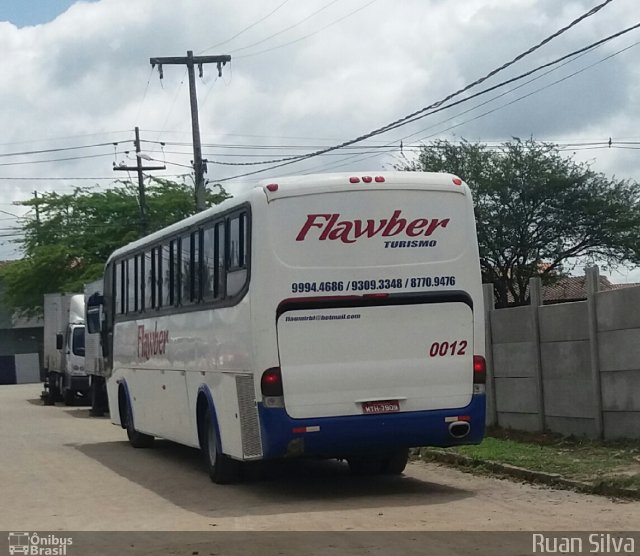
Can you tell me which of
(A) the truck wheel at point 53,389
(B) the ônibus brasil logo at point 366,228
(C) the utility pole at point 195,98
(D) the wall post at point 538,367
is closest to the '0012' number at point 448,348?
(B) the ônibus brasil logo at point 366,228

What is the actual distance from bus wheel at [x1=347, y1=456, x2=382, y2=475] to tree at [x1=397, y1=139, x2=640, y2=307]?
30.5 metres

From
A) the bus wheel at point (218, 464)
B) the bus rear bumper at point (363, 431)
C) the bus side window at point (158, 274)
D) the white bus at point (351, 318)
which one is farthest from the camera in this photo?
the bus side window at point (158, 274)

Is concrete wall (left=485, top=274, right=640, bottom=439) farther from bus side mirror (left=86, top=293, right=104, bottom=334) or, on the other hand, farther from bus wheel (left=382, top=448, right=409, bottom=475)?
bus side mirror (left=86, top=293, right=104, bottom=334)

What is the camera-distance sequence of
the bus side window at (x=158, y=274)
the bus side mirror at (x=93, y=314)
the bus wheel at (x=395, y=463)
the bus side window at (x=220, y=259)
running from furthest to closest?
1. the bus side mirror at (x=93, y=314)
2. the bus side window at (x=158, y=274)
3. the bus wheel at (x=395, y=463)
4. the bus side window at (x=220, y=259)

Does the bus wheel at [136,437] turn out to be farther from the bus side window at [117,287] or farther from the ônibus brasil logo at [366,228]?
the ônibus brasil logo at [366,228]

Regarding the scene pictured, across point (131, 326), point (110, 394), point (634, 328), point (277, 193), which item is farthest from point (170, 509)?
point (110, 394)

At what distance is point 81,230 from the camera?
5369 centimetres

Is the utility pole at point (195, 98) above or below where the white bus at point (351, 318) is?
above

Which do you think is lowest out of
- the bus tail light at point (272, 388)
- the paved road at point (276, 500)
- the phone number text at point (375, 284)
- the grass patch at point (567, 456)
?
the paved road at point (276, 500)

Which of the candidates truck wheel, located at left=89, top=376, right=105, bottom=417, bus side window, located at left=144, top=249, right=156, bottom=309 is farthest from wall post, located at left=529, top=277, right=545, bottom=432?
truck wheel, located at left=89, top=376, right=105, bottom=417

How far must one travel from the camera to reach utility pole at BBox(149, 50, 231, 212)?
36688 millimetres

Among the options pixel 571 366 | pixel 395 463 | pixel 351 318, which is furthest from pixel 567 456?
pixel 351 318

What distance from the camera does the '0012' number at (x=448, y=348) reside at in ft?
44.8

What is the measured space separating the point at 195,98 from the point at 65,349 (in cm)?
863
